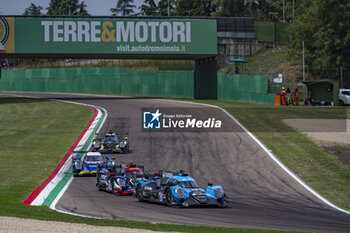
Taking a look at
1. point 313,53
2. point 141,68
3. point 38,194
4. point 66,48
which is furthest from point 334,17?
point 38,194

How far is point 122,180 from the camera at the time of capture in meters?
21.6

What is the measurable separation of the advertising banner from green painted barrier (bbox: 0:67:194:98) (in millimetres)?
10804

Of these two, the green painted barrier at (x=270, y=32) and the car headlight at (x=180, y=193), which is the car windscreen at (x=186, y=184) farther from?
the green painted barrier at (x=270, y=32)

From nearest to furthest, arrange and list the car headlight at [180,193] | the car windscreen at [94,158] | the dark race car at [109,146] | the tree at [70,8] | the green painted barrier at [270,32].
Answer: the car headlight at [180,193], the car windscreen at [94,158], the dark race car at [109,146], the green painted barrier at [270,32], the tree at [70,8]

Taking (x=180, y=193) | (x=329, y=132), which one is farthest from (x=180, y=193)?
(x=329, y=132)

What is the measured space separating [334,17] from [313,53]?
5.04 metres

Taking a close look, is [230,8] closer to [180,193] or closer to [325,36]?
[325,36]

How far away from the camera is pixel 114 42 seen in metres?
56.1

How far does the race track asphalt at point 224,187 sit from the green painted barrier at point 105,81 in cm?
2872

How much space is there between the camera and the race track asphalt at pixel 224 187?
16641 mm

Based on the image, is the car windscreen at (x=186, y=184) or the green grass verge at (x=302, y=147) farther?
the green grass verge at (x=302, y=147)

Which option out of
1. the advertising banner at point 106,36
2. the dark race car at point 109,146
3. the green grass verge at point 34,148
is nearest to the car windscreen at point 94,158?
the green grass verge at point 34,148

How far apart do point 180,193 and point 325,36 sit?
173 ft

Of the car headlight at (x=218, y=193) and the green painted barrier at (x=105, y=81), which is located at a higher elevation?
the green painted barrier at (x=105, y=81)
